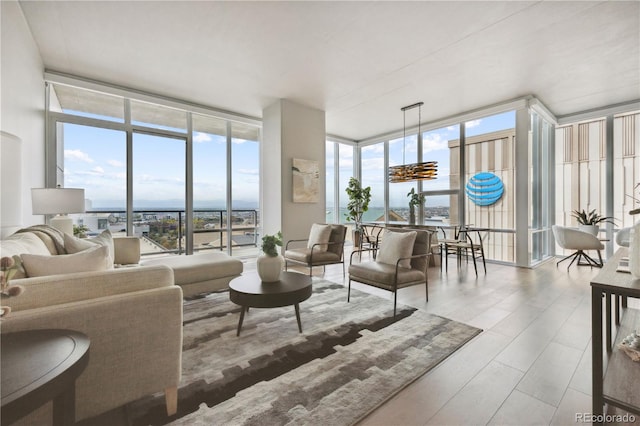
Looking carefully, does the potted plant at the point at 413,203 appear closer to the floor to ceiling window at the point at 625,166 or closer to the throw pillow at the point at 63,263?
the floor to ceiling window at the point at 625,166

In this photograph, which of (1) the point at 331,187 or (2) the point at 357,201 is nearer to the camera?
(2) the point at 357,201

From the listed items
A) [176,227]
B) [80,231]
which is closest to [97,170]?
[80,231]

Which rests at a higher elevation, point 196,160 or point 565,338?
point 196,160

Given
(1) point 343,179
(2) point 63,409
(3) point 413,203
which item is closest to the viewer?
(2) point 63,409

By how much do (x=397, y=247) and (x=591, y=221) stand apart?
4.63 meters

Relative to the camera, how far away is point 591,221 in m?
5.23

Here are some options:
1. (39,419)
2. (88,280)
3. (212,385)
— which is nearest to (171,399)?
(212,385)

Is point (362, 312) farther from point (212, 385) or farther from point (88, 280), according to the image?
point (88, 280)

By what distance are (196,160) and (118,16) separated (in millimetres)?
2726

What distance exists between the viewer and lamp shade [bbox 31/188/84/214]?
2834 mm

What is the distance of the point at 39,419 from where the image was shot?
3.74 feet

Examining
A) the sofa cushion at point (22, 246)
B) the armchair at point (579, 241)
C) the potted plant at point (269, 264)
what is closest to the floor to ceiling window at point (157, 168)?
the sofa cushion at point (22, 246)

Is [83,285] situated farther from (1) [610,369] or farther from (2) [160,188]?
(2) [160,188]

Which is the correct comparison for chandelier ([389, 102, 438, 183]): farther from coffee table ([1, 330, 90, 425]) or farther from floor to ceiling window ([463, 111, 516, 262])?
coffee table ([1, 330, 90, 425])
